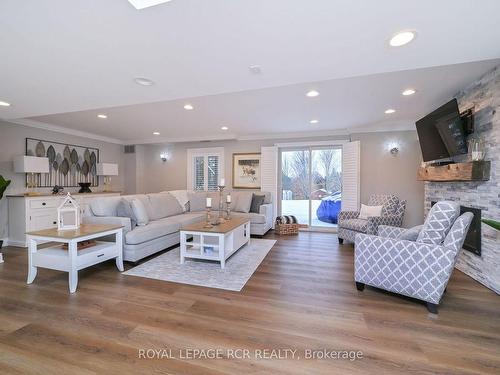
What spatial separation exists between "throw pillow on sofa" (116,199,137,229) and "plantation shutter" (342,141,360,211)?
4.19 metres

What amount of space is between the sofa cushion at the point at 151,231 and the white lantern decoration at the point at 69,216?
61 cm

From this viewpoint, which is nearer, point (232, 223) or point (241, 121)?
point (232, 223)

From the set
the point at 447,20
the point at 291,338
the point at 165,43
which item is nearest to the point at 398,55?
the point at 447,20

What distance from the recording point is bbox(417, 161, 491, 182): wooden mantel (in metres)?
2.53

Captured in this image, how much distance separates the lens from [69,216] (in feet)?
9.68

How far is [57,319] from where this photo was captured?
1.91 meters

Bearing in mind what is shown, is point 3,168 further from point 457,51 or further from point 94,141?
point 457,51

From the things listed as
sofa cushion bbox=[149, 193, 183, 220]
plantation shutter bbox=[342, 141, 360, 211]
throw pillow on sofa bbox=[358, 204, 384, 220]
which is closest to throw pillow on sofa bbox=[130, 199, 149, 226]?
sofa cushion bbox=[149, 193, 183, 220]

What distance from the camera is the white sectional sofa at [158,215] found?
10.5 feet

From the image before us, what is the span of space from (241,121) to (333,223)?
10.6 ft

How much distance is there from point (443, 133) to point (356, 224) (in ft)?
5.86

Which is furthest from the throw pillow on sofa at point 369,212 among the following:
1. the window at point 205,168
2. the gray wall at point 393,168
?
the window at point 205,168

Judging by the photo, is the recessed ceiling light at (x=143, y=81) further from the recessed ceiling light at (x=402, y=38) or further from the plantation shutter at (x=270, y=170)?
the plantation shutter at (x=270, y=170)

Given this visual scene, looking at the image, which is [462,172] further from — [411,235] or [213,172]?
[213,172]
